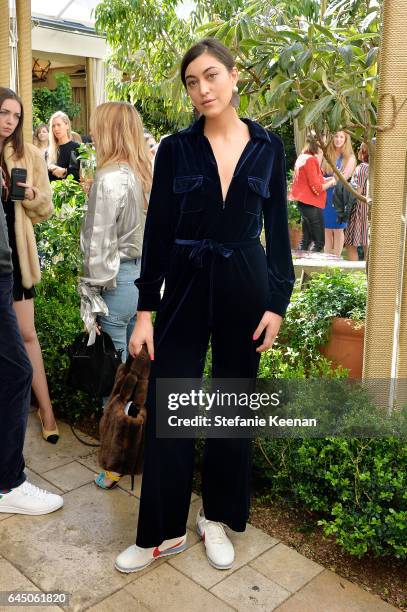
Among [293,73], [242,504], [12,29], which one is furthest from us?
[12,29]

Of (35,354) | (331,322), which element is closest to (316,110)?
(331,322)

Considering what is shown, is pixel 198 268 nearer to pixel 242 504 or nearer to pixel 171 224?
pixel 171 224

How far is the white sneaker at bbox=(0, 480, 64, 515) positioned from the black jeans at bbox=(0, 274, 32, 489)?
0.04 metres

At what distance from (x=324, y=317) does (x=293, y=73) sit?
1.35 m

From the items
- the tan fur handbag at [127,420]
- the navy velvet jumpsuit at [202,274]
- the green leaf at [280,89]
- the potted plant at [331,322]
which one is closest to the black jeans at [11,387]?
the tan fur handbag at [127,420]

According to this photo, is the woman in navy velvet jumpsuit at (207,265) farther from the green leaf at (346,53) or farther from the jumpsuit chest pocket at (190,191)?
the green leaf at (346,53)

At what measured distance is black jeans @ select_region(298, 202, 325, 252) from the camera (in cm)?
802

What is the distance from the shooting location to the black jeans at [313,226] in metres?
8.02

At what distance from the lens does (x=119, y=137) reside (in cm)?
323

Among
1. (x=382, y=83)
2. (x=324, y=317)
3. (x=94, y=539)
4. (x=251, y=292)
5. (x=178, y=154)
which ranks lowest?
(x=94, y=539)

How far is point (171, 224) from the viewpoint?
94.5 inches

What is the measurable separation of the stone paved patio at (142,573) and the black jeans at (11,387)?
9.9 inches

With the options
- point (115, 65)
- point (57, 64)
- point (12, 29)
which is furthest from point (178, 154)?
point (57, 64)

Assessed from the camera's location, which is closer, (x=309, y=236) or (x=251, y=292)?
Result: (x=251, y=292)
